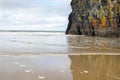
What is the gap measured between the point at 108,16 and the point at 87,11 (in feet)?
39.6

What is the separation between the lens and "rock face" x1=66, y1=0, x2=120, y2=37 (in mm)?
58006

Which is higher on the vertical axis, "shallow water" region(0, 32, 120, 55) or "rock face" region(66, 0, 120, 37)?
"shallow water" region(0, 32, 120, 55)

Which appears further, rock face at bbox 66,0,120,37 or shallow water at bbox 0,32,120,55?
rock face at bbox 66,0,120,37

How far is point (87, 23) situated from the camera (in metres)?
69.4

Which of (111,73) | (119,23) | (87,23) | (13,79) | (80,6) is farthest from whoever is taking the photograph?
(80,6)

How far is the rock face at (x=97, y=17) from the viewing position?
58.0m

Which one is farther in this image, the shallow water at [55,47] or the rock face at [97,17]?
the rock face at [97,17]

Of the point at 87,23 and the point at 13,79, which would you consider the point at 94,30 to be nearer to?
the point at 87,23

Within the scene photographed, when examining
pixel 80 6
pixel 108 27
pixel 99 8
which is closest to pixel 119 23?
pixel 108 27

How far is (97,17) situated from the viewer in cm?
6256

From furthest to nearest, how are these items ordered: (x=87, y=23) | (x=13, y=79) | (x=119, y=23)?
(x=87, y=23) → (x=119, y=23) → (x=13, y=79)

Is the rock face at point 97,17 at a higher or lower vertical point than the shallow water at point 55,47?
lower

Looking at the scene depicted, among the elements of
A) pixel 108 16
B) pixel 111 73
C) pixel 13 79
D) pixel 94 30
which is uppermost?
pixel 13 79

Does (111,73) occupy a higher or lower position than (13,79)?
lower
